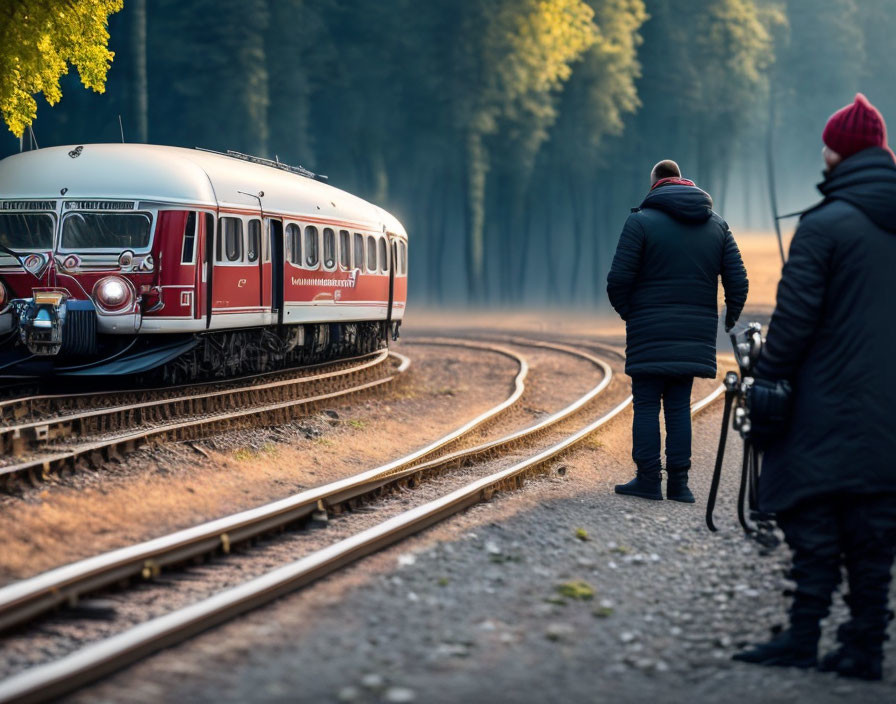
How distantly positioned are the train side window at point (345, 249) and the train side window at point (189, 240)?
16.2 ft

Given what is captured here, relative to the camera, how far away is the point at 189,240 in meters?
13.9

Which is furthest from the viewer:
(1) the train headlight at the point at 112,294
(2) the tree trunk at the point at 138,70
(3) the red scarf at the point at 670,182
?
(2) the tree trunk at the point at 138,70

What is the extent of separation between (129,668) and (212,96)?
35.2 meters

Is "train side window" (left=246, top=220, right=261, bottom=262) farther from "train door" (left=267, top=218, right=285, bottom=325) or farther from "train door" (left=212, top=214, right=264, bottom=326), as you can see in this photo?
"train door" (left=267, top=218, right=285, bottom=325)

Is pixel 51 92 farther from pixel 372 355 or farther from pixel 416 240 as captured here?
pixel 416 240

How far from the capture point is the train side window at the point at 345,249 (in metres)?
18.8

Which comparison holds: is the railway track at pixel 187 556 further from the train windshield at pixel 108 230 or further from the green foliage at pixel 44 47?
the green foliage at pixel 44 47

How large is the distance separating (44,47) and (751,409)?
1325cm

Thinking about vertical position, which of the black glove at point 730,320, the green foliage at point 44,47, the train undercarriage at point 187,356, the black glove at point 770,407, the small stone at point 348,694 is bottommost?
the small stone at point 348,694

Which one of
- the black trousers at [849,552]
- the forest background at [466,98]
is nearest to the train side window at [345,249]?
the black trousers at [849,552]

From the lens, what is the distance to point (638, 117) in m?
53.2

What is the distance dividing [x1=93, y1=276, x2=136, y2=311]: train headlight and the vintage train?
0.4 inches

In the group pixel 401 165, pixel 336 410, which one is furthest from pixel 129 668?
pixel 401 165

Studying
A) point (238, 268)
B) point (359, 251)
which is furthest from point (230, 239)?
point (359, 251)
